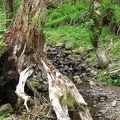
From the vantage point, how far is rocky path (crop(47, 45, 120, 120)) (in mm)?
8508

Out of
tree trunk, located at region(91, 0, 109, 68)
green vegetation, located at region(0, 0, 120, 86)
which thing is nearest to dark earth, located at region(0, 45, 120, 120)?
green vegetation, located at region(0, 0, 120, 86)

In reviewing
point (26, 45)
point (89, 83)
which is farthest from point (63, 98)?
point (89, 83)

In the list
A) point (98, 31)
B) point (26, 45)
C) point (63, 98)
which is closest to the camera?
point (63, 98)

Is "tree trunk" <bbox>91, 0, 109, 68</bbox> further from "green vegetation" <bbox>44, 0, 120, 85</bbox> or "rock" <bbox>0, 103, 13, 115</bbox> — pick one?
"rock" <bbox>0, 103, 13, 115</bbox>

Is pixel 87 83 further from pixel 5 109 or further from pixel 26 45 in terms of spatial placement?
pixel 5 109

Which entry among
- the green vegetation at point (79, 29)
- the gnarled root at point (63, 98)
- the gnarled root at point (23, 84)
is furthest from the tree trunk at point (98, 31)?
the gnarled root at point (63, 98)

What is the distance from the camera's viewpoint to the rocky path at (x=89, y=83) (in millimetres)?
8508

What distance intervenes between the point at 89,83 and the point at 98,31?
1.93 meters

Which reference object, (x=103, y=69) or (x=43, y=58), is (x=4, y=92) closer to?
(x=43, y=58)

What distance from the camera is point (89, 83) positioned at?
429 inches

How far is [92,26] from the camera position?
36.5 feet

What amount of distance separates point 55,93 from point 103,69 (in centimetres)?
488

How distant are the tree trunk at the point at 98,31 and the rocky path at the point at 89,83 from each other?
49 cm

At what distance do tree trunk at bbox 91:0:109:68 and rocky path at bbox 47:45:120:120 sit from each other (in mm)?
495
